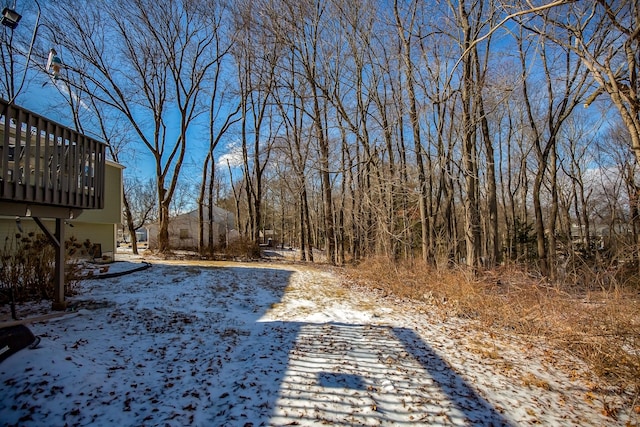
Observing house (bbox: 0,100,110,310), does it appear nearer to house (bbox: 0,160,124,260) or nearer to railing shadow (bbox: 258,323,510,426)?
railing shadow (bbox: 258,323,510,426)

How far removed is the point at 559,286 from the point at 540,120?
12.6m

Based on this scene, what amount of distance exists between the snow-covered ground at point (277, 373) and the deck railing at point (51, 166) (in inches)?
64.6

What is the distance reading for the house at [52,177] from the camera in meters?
3.57

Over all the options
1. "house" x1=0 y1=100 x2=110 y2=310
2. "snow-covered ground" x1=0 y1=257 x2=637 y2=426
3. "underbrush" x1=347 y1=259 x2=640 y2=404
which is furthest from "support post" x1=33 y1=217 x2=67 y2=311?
"underbrush" x1=347 y1=259 x2=640 y2=404

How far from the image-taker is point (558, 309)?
4.41m

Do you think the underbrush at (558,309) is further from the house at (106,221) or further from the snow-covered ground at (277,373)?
the house at (106,221)

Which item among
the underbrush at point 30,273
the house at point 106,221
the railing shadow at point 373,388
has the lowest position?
the railing shadow at point 373,388

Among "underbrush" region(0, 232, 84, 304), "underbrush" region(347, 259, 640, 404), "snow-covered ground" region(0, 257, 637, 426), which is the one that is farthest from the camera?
"underbrush" region(0, 232, 84, 304)

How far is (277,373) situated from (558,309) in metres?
3.98

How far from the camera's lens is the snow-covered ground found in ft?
8.23

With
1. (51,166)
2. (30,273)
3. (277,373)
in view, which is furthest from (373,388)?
(30,273)

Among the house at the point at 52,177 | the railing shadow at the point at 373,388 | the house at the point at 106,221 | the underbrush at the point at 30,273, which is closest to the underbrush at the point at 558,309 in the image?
the railing shadow at the point at 373,388

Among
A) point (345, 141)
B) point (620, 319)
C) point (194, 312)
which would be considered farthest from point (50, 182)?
point (345, 141)

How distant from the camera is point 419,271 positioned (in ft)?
26.3
